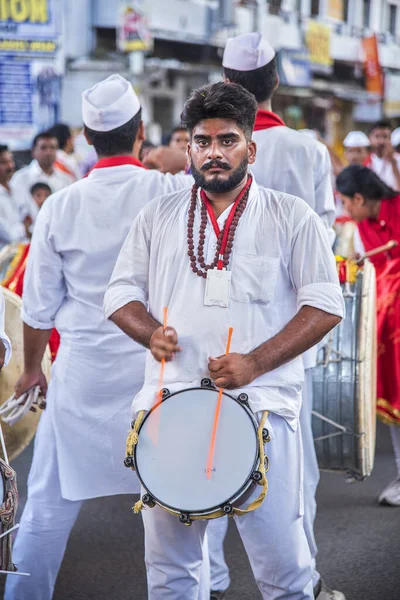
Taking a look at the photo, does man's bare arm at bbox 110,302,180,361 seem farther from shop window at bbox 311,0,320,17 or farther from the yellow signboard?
shop window at bbox 311,0,320,17

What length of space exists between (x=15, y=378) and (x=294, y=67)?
1964 cm

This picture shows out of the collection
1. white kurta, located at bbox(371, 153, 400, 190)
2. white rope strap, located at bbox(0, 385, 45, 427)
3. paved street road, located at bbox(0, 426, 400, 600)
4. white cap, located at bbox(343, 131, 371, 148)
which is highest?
white cap, located at bbox(343, 131, 371, 148)

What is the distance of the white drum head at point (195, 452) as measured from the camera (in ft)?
8.72

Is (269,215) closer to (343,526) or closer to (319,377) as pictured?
(319,377)

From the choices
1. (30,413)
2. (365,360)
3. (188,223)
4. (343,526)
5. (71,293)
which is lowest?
(343,526)

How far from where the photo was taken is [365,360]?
420cm

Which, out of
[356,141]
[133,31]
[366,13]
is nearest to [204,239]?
[356,141]

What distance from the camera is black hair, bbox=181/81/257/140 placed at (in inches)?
111

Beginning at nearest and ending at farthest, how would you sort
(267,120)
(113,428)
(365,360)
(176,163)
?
(113,428)
(267,120)
(365,360)
(176,163)

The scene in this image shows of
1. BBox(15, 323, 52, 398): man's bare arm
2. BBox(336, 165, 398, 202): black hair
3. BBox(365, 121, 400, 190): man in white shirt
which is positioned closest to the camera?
BBox(15, 323, 52, 398): man's bare arm

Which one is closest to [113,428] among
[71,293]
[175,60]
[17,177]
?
[71,293]

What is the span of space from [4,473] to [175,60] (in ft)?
64.0

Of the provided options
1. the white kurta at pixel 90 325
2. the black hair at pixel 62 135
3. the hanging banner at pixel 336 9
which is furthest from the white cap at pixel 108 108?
the hanging banner at pixel 336 9

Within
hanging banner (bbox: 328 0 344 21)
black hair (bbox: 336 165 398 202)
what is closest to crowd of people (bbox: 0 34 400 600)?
black hair (bbox: 336 165 398 202)
